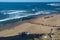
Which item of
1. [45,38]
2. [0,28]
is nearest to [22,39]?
[45,38]

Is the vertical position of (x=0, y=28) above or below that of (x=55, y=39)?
below

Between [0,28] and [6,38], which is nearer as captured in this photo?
[6,38]

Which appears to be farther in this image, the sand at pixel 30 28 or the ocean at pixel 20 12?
the ocean at pixel 20 12

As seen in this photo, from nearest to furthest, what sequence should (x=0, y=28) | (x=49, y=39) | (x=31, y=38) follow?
(x=49, y=39) < (x=31, y=38) < (x=0, y=28)

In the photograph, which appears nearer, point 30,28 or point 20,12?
point 30,28

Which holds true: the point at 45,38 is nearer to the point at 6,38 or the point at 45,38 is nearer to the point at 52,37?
the point at 52,37

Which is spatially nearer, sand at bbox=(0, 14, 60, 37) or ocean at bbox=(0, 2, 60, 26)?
sand at bbox=(0, 14, 60, 37)

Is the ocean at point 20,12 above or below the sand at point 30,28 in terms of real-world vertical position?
below

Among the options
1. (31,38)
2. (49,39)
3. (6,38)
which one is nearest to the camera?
(49,39)

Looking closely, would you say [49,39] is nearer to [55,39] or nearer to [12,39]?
[55,39]

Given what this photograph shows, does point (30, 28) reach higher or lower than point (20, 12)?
higher

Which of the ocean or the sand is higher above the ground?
the sand
